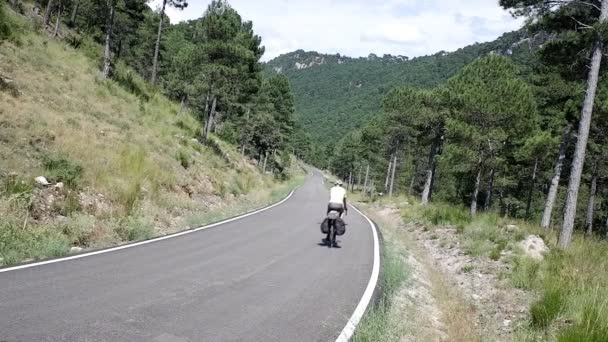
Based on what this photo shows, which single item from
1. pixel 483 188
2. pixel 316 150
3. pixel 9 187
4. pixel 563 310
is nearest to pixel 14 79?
pixel 9 187

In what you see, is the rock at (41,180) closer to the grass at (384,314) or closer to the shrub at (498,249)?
the grass at (384,314)

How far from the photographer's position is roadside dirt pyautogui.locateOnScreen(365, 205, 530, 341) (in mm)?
7237

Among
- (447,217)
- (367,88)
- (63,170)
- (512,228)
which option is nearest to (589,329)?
(512,228)

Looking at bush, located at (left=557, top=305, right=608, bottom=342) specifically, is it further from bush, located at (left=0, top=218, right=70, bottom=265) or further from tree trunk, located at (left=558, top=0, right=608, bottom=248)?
bush, located at (left=0, top=218, right=70, bottom=265)

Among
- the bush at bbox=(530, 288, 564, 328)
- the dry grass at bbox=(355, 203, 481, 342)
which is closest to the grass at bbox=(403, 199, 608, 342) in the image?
the bush at bbox=(530, 288, 564, 328)

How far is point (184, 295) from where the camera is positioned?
6.86 m

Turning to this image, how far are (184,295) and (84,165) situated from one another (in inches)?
324

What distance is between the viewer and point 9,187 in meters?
10.1

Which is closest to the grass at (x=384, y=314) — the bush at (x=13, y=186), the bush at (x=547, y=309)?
the bush at (x=547, y=309)

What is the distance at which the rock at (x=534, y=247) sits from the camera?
39.7 feet

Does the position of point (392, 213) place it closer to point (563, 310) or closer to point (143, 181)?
point (143, 181)

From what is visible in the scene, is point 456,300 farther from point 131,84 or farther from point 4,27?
point 131,84

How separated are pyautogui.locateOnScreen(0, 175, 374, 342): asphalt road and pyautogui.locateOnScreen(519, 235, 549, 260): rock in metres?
4.56

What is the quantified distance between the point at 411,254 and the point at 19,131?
1237 centimetres
